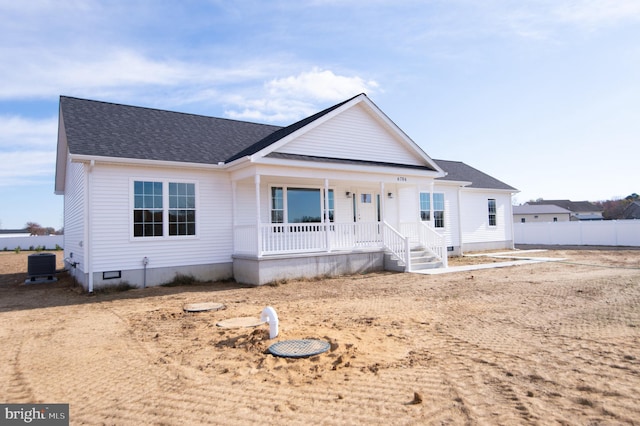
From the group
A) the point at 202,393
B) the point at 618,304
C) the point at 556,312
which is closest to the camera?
the point at 202,393

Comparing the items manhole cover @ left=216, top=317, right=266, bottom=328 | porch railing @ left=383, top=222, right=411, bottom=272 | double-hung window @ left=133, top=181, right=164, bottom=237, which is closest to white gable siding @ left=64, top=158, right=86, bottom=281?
double-hung window @ left=133, top=181, right=164, bottom=237

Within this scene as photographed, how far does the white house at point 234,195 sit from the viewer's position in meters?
11.9

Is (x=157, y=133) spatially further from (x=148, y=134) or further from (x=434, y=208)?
(x=434, y=208)

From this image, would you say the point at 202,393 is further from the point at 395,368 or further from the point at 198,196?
the point at 198,196

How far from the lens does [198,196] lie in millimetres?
13281

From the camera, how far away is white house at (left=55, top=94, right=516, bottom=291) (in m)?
11.9

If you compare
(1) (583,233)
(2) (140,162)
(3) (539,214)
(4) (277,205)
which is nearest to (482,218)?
(1) (583,233)

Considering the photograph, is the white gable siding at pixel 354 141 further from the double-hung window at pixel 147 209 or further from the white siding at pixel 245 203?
the double-hung window at pixel 147 209

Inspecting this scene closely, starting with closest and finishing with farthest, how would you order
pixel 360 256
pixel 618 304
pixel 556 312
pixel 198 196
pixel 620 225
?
1. pixel 556 312
2. pixel 618 304
3. pixel 198 196
4. pixel 360 256
5. pixel 620 225

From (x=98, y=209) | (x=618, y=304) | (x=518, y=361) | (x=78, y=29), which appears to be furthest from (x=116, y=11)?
(x=618, y=304)

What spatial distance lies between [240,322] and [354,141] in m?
9.45

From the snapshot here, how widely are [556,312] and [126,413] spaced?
7.33m

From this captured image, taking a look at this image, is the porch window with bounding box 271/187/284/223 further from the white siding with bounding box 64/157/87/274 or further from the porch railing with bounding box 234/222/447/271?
the white siding with bounding box 64/157/87/274

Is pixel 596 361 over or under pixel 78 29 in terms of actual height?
under
